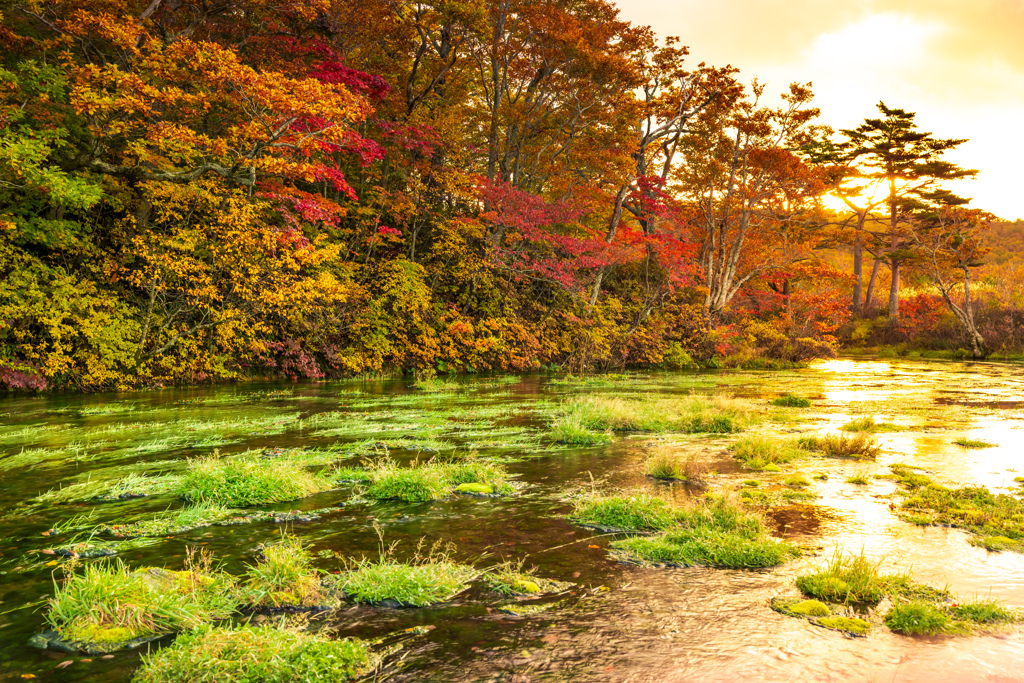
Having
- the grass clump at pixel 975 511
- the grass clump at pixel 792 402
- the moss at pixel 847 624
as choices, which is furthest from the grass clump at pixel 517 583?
the grass clump at pixel 792 402

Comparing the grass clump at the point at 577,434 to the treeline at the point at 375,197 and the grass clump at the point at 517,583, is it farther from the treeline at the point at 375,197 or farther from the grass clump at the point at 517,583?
the treeline at the point at 375,197

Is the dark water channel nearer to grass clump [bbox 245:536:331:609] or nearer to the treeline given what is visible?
grass clump [bbox 245:536:331:609]

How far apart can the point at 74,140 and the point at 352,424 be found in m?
11.4

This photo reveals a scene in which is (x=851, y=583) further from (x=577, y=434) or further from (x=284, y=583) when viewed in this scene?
(x=577, y=434)

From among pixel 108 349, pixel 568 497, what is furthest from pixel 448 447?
pixel 108 349

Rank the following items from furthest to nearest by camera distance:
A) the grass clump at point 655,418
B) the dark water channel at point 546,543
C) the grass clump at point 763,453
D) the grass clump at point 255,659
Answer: the grass clump at point 655,418 → the grass clump at point 763,453 → the dark water channel at point 546,543 → the grass clump at point 255,659

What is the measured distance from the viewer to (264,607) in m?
4.32

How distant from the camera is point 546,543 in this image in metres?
5.70

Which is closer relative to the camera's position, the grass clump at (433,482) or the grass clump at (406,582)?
the grass clump at (406,582)

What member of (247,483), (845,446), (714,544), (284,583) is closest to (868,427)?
(845,446)

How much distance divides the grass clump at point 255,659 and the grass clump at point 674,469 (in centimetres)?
513

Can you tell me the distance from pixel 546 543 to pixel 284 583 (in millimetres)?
2298

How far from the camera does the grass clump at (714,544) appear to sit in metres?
5.26

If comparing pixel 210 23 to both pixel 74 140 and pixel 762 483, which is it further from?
pixel 762 483
